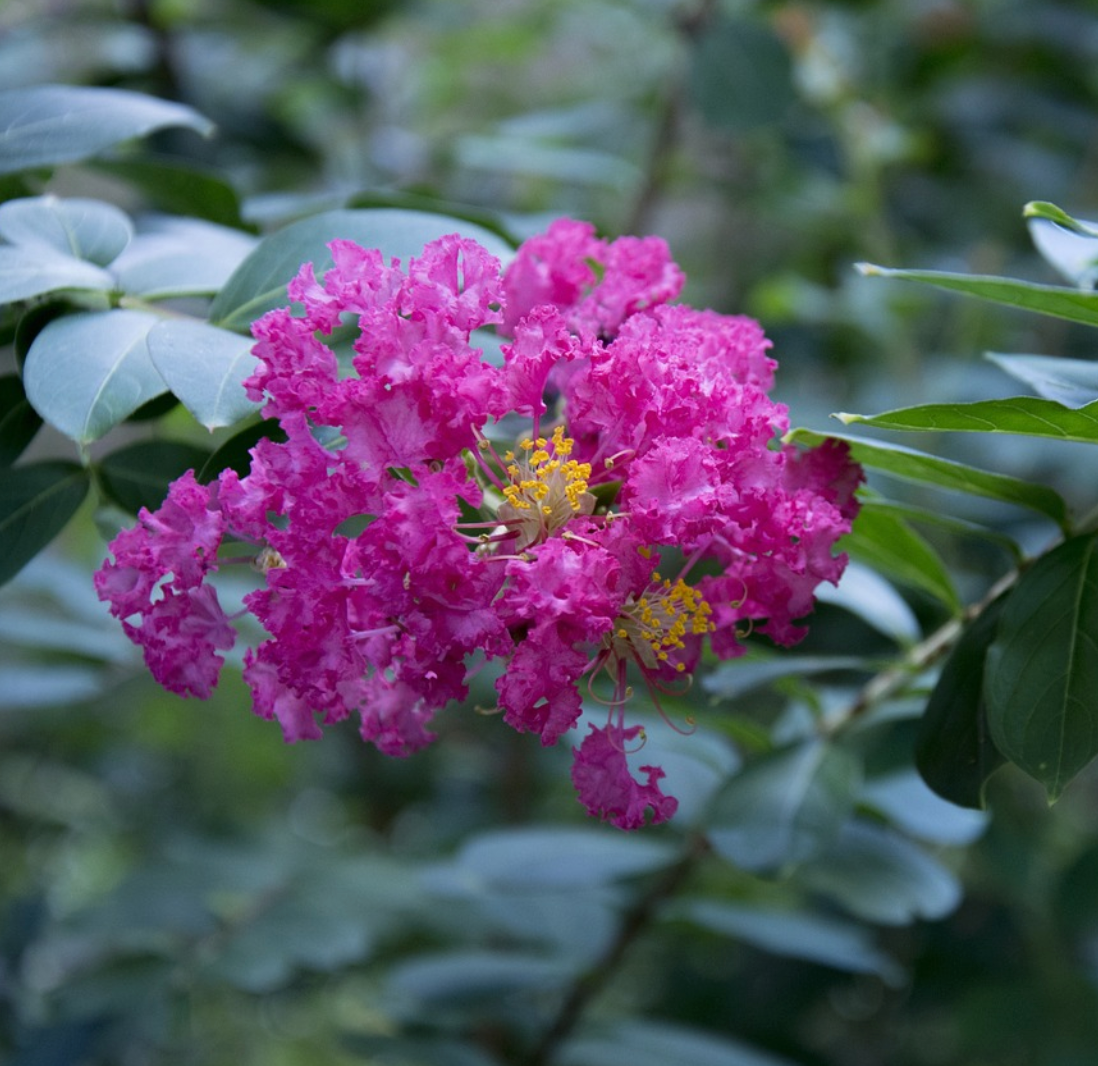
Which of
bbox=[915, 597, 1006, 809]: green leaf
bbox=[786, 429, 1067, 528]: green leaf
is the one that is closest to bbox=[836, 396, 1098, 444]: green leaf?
bbox=[786, 429, 1067, 528]: green leaf

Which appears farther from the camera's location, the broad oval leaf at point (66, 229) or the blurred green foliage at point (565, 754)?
the blurred green foliage at point (565, 754)

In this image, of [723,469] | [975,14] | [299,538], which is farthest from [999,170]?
[299,538]

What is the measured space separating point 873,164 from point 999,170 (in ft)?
1.05

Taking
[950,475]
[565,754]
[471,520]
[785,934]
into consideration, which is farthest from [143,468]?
[565,754]

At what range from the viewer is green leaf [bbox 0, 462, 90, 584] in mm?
717

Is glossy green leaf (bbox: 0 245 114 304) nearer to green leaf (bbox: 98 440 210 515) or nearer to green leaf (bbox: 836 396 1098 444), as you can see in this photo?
green leaf (bbox: 98 440 210 515)

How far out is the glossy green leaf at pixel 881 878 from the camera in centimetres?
103

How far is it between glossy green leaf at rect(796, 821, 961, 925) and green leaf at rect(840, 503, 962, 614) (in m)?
0.29

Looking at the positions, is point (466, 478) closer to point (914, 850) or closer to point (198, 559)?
point (198, 559)

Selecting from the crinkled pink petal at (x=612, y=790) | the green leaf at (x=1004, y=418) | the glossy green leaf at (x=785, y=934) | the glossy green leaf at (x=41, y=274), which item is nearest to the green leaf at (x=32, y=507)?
the glossy green leaf at (x=41, y=274)

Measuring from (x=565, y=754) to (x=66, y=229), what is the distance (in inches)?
44.1

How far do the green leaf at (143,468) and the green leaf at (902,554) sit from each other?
0.42 meters

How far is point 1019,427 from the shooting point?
630mm

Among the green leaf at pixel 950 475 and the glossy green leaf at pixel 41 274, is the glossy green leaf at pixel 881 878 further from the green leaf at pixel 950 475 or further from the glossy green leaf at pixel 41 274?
the glossy green leaf at pixel 41 274
